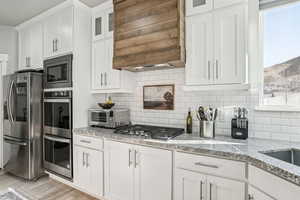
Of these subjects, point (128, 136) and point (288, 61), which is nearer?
point (288, 61)

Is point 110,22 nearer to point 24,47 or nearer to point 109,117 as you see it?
point 109,117

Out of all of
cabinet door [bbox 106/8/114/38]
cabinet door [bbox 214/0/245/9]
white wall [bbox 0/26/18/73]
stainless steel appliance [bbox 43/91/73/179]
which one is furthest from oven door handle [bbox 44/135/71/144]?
cabinet door [bbox 214/0/245/9]

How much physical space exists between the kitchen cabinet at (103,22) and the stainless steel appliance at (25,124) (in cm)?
116

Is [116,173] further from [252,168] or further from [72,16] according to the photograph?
[72,16]

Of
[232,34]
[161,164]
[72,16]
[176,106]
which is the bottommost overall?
[161,164]

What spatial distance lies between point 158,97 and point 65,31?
5.50ft

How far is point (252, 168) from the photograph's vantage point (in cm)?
135

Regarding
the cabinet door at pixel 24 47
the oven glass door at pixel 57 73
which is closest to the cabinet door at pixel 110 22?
the oven glass door at pixel 57 73

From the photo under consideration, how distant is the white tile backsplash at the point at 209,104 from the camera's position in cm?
186

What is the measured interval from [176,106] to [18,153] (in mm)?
A: 2662

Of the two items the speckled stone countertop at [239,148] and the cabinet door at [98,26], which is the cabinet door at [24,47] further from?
the speckled stone countertop at [239,148]

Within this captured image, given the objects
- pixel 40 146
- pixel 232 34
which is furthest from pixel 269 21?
pixel 40 146

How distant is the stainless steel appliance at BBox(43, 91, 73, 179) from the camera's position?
2.69 m

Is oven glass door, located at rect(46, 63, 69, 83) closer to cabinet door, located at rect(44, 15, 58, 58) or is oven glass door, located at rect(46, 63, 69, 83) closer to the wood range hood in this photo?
cabinet door, located at rect(44, 15, 58, 58)
